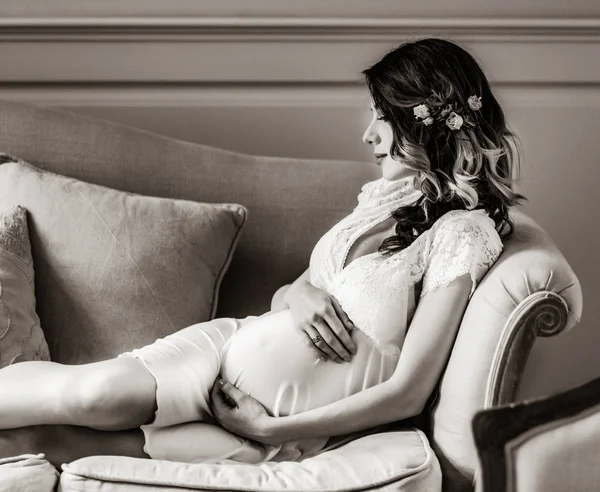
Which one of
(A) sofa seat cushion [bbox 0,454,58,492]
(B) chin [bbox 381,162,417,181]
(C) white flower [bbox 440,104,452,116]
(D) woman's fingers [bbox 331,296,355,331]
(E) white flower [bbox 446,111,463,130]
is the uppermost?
(C) white flower [bbox 440,104,452,116]

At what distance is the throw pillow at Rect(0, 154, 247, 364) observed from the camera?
5.86 ft

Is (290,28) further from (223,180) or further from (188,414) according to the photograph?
(188,414)

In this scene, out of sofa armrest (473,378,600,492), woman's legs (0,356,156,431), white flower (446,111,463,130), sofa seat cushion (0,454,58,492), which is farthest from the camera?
white flower (446,111,463,130)

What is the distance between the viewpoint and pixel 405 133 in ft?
5.36

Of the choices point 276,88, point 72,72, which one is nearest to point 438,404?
point 276,88

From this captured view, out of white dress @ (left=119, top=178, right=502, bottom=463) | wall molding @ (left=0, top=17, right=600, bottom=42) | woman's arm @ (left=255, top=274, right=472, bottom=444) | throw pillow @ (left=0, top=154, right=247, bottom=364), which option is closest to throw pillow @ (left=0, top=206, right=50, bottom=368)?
throw pillow @ (left=0, top=154, right=247, bottom=364)

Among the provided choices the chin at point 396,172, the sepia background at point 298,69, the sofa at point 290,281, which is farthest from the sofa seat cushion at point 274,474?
the sepia background at point 298,69

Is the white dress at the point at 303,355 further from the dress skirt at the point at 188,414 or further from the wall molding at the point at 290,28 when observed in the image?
the wall molding at the point at 290,28

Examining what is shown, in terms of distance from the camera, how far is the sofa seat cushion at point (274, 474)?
1.22m

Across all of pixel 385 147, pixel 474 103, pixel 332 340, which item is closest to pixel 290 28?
pixel 385 147

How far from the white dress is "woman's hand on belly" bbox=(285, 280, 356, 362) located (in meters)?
0.01

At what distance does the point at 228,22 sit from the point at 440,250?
3.88 ft

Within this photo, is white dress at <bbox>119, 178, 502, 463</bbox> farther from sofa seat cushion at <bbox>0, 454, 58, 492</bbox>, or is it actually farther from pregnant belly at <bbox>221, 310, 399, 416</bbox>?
sofa seat cushion at <bbox>0, 454, 58, 492</bbox>

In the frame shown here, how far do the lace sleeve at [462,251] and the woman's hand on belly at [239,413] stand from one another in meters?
0.40
